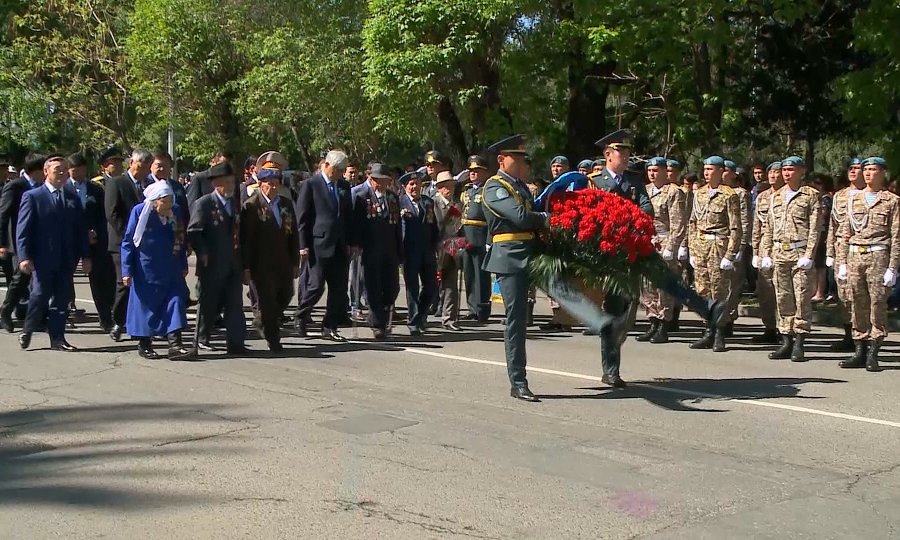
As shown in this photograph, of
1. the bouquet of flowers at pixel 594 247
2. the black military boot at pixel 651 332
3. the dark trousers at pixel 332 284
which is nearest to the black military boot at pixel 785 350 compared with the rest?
the black military boot at pixel 651 332

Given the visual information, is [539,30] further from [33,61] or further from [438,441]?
[33,61]

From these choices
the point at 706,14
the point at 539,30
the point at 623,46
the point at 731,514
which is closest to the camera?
the point at 731,514

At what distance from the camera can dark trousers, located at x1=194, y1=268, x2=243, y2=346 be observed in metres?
10.9

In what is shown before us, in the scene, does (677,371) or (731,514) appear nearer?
(731,514)

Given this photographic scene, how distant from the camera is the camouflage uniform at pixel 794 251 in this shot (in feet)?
36.9

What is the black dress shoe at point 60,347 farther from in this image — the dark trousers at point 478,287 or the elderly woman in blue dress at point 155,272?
the dark trousers at point 478,287

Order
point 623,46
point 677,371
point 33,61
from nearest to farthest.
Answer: point 677,371, point 623,46, point 33,61

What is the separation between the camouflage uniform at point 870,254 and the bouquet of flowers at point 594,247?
319 centimetres

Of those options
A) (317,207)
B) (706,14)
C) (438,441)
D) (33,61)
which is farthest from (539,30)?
(33,61)

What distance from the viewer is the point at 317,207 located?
12.1 m

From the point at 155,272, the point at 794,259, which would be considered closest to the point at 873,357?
the point at 794,259

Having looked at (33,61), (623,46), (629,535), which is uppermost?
(33,61)

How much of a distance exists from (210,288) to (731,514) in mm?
6375

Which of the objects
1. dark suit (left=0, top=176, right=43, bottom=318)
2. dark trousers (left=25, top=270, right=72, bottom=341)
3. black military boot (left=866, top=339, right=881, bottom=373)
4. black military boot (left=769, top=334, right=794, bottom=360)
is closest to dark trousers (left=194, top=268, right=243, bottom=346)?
dark trousers (left=25, top=270, right=72, bottom=341)
